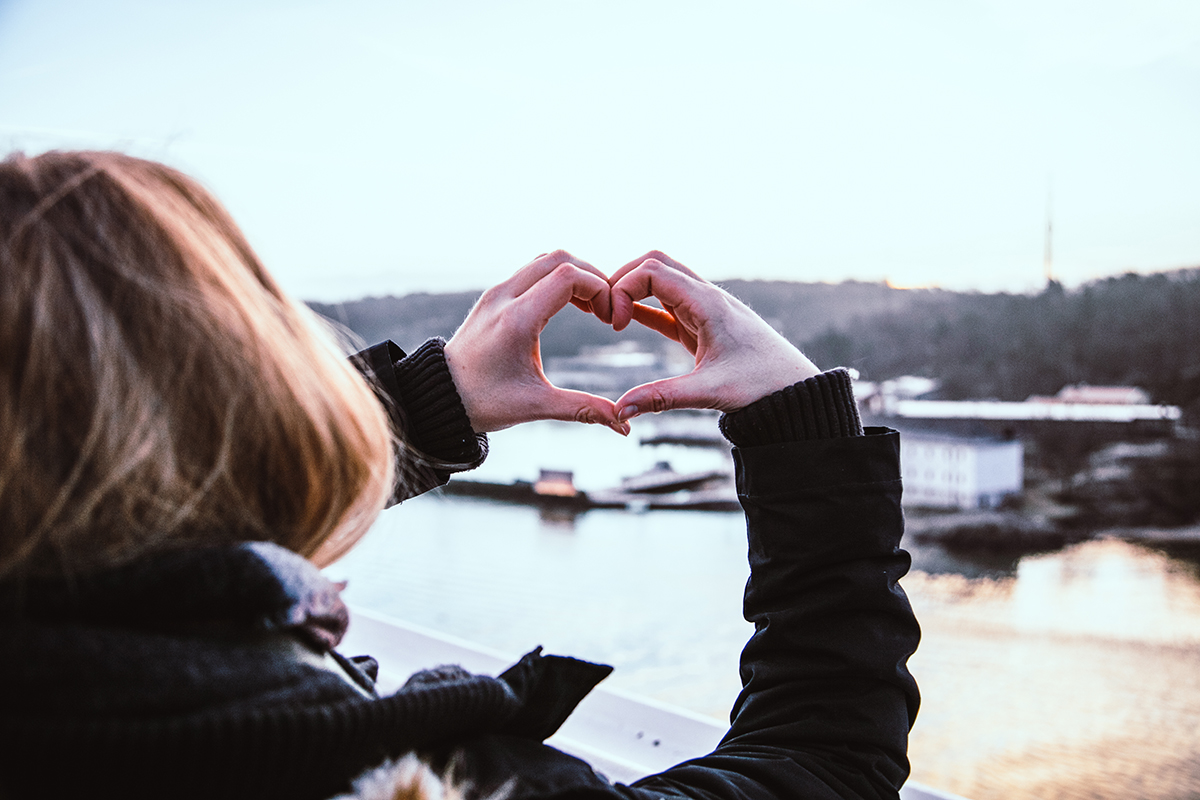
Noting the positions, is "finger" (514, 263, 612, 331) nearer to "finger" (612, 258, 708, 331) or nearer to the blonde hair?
"finger" (612, 258, 708, 331)

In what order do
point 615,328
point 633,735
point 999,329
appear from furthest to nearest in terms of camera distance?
point 999,329 → point 633,735 → point 615,328

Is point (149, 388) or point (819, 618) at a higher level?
point (149, 388)

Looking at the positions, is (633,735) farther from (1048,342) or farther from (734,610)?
(1048,342)

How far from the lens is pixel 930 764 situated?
91.9 inches

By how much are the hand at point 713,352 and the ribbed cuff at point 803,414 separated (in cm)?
2

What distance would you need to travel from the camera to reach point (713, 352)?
596 millimetres

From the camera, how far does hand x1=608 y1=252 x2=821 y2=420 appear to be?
572mm

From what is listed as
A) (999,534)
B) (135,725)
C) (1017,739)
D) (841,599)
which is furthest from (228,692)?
(999,534)

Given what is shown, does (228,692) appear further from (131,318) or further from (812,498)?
(812,498)

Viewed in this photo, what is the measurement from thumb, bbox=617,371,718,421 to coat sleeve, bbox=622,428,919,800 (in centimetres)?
7

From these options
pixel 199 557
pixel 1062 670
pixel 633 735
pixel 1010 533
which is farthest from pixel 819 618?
pixel 1062 670

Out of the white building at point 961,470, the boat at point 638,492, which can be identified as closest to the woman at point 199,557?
the boat at point 638,492

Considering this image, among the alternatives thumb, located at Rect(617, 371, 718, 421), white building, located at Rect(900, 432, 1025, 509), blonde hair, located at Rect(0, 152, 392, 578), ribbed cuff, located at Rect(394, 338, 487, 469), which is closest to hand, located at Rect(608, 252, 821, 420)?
thumb, located at Rect(617, 371, 718, 421)

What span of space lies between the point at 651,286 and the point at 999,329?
259 centimetres
